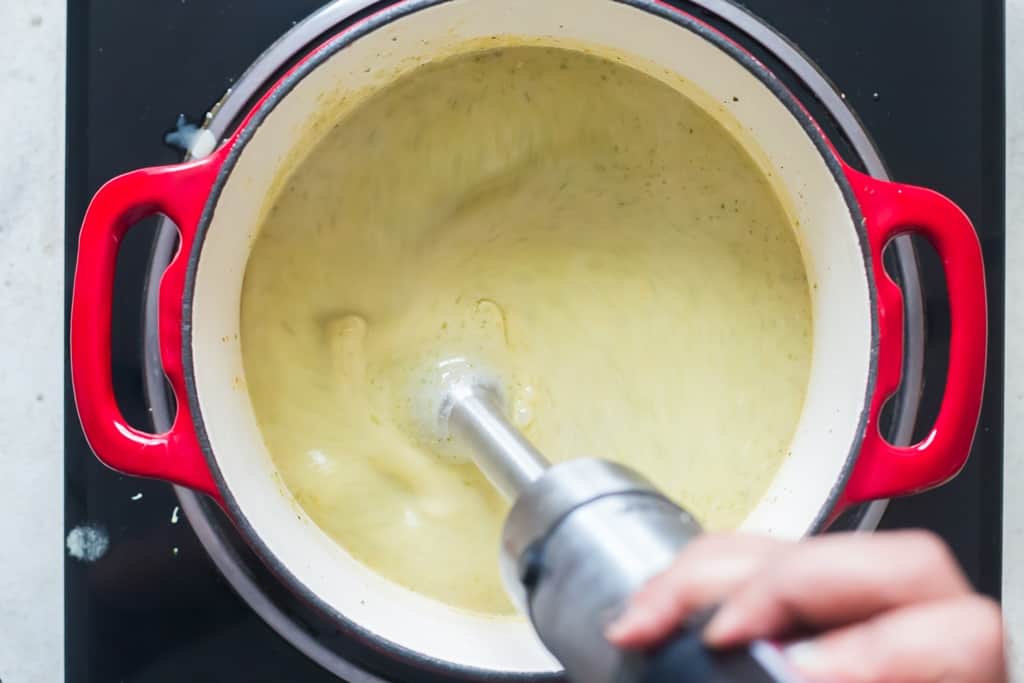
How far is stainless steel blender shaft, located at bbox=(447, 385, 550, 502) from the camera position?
0.38 metres

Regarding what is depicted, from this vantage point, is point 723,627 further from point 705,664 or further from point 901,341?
point 901,341

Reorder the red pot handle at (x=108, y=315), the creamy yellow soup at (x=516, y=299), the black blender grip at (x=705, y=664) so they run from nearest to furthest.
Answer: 1. the black blender grip at (x=705, y=664)
2. the red pot handle at (x=108, y=315)
3. the creamy yellow soup at (x=516, y=299)

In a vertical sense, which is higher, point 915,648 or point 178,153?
point 178,153

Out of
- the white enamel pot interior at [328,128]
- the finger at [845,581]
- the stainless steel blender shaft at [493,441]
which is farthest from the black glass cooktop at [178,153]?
the finger at [845,581]

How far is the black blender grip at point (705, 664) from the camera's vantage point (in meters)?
0.20

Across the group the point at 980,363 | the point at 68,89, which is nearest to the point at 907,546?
the point at 980,363

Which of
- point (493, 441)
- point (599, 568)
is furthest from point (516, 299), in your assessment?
point (599, 568)

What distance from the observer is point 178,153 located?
0.45m

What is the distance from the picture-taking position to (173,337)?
37 centimetres

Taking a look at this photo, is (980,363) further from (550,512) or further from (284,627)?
(284,627)

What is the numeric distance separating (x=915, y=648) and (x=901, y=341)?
0.72 feet

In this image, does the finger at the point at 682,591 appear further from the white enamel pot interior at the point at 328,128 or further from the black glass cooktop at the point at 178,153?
the black glass cooktop at the point at 178,153

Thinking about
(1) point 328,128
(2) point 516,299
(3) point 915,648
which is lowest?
(3) point 915,648

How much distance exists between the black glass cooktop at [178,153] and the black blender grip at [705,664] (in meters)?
0.30
